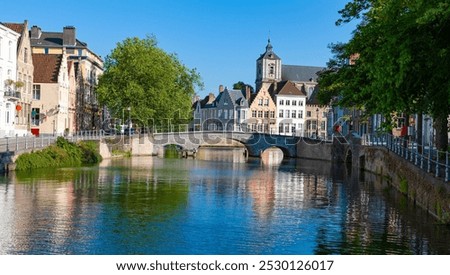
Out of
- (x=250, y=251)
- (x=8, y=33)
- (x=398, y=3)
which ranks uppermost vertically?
(x=8, y=33)

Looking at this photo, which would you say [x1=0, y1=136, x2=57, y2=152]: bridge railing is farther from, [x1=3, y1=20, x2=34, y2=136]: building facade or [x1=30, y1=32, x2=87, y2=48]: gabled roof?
[x1=30, y1=32, x2=87, y2=48]: gabled roof

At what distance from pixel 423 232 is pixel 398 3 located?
7.24 m

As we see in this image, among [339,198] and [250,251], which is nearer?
[250,251]

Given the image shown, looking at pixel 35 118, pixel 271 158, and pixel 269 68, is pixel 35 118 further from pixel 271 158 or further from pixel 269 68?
pixel 269 68

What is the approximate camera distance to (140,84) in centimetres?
7244

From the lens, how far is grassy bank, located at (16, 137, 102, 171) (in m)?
40.7

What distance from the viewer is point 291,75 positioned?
147500 mm

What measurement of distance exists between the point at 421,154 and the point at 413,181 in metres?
1.60

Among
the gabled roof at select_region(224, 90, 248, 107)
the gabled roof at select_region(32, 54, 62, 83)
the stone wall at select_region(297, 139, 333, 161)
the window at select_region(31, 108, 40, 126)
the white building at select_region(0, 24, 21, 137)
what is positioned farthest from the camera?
the gabled roof at select_region(224, 90, 248, 107)

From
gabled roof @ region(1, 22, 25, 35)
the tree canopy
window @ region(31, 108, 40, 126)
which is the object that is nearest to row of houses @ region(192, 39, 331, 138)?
window @ region(31, 108, 40, 126)

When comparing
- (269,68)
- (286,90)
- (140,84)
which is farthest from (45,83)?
(269,68)

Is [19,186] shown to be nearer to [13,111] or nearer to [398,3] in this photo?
[398,3]
